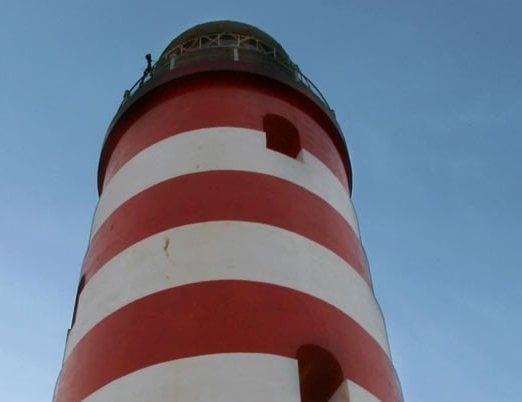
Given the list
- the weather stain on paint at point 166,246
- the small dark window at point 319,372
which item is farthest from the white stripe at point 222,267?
the small dark window at point 319,372

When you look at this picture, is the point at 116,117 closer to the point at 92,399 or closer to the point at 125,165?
the point at 125,165

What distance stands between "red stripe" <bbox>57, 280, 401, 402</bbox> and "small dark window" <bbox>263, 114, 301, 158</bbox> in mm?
2761

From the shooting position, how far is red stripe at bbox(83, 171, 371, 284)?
805cm

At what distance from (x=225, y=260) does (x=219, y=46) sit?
4698 millimetres

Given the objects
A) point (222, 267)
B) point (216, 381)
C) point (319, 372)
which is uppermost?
point (222, 267)

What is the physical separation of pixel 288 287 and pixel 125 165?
126 inches

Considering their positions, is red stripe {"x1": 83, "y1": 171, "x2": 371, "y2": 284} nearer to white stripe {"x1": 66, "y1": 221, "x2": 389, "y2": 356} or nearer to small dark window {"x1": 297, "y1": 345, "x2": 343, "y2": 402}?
white stripe {"x1": 66, "y1": 221, "x2": 389, "y2": 356}

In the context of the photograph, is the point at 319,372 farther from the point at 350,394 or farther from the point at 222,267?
the point at 222,267

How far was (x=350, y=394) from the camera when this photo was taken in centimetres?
708

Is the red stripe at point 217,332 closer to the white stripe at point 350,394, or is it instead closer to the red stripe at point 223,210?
the white stripe at point 350,394

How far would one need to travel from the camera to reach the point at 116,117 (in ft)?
34.8

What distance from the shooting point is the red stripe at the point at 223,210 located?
8.05 meters

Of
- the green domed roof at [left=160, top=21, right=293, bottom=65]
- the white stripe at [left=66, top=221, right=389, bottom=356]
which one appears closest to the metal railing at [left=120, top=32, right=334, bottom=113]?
the green domed roof at [left=160, top=21, right=293, bottom=65]

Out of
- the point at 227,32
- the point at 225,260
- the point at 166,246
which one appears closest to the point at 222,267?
the point at 225,260
